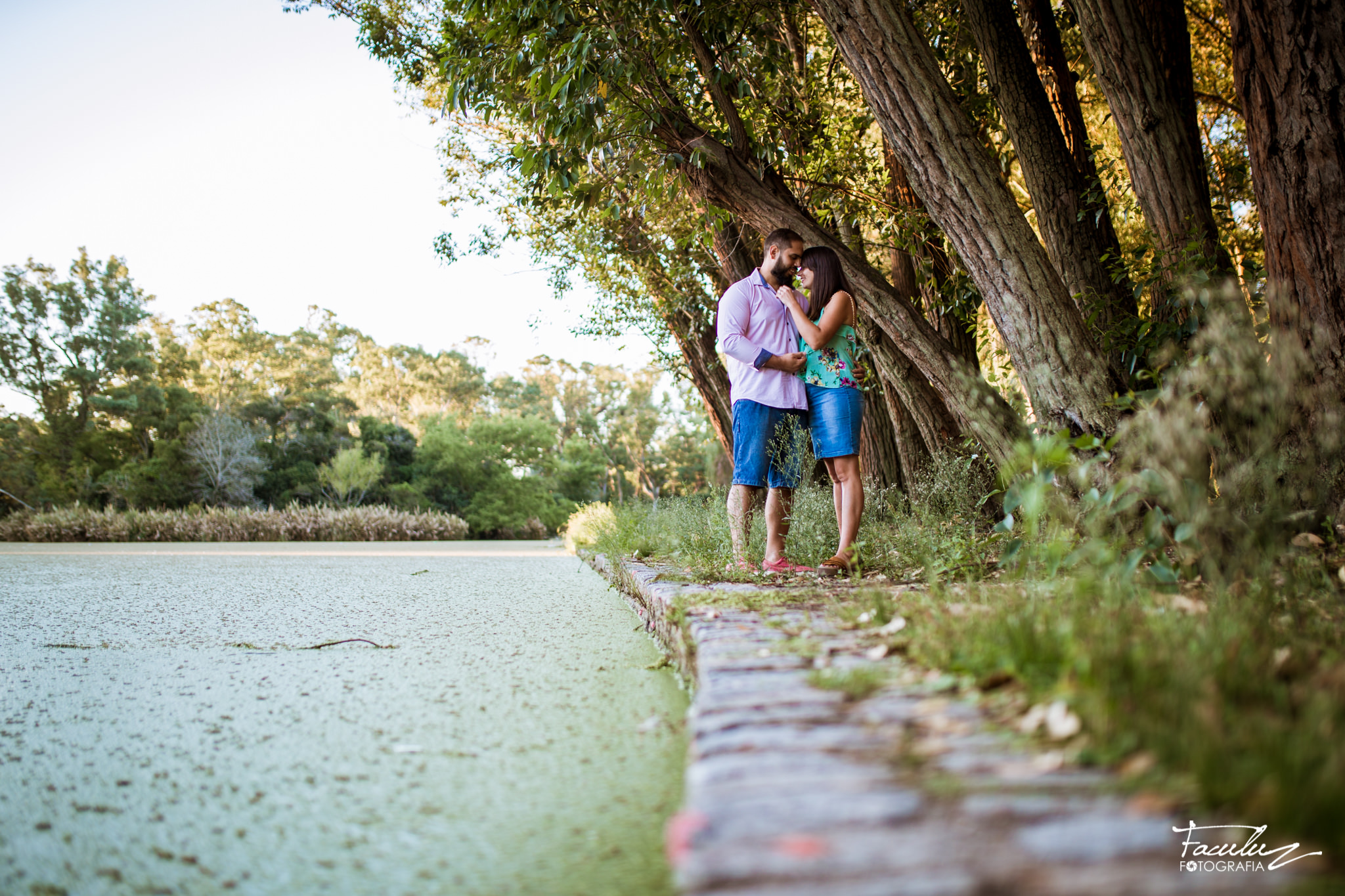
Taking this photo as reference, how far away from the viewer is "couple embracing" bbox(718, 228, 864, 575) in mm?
3469

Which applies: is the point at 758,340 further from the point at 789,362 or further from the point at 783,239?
the point at 783,239

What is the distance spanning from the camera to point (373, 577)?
19.9 ft

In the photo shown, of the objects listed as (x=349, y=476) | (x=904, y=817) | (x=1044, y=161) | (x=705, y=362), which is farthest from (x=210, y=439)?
(x=904, y=817)

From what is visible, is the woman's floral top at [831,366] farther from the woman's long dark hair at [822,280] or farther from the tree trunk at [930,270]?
the tree trunk at [930,270]

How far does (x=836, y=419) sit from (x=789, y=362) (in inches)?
13.4

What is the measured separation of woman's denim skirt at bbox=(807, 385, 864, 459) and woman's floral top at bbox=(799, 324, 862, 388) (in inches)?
1.0

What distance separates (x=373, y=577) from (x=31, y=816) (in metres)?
4.84

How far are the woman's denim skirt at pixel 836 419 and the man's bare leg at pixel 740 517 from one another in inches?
15.1

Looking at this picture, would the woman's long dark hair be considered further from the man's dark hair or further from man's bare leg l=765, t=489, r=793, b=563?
man's bare leg l=765, t=489, r=793, b=563

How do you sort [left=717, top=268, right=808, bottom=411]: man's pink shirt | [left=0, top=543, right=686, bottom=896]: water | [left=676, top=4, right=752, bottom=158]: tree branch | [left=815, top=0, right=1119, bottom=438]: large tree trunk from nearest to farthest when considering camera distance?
[left=0, top=543, right=686, bottom=896]: water → [left=815, top=0, right=1119, bottom=438]: large tree trunk → [left=717, top=268, right=808, bottom=411]: man's pink shirt → [left=676, top=4, right=752, bottom=158]: tree branch

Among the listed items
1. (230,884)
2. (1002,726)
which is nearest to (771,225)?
(1002,726)

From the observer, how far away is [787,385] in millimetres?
3604

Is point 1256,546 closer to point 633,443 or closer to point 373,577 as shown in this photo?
point 373,577

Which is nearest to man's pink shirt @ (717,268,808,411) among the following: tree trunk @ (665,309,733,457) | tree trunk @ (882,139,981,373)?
tree trunk @ (882,139,981,373)
